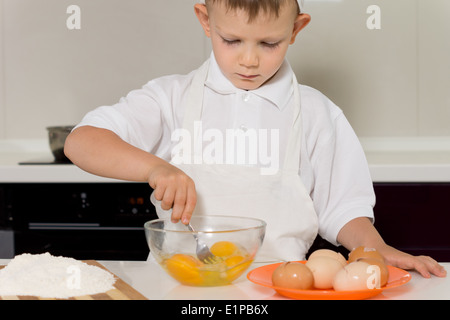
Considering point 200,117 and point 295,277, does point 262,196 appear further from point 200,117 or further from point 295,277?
point 295,277

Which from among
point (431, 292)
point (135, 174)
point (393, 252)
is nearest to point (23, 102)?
point (135, 174)

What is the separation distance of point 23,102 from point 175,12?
0.70 m

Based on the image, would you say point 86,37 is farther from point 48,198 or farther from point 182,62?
point 48,198

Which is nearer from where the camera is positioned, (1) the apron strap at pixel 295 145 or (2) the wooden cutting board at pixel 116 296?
(2) the wooden cutting board at pixel 116 296

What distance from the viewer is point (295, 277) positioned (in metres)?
0.75

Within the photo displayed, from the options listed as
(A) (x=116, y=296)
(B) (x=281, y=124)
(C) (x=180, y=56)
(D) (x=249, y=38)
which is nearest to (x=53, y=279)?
(A) (x=116, y=296)

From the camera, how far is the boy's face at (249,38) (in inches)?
40.9

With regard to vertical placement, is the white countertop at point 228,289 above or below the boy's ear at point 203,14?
below

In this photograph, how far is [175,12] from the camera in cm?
223

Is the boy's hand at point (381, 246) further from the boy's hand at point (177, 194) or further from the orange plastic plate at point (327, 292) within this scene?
the boy's hand at point (177, 194)

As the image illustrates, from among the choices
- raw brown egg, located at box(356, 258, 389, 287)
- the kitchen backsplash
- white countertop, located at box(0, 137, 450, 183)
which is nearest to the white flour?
raw brown egg, located at box(356, 258, 389, 287)

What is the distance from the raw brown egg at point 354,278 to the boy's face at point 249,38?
0.46 meters

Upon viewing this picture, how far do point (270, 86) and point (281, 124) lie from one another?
8 cm

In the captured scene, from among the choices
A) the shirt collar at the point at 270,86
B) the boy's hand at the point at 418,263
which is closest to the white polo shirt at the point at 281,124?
the shirt collar at the point at 270,86
